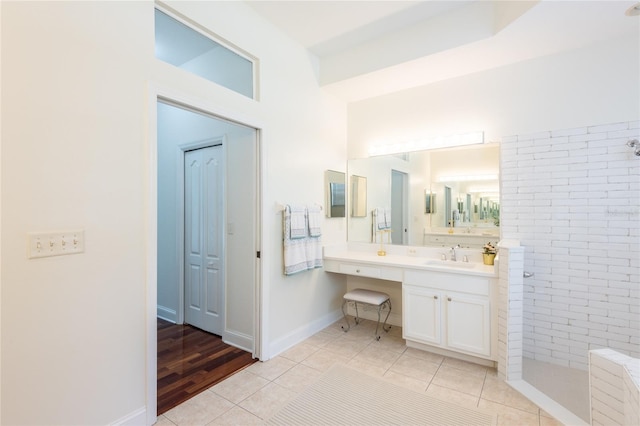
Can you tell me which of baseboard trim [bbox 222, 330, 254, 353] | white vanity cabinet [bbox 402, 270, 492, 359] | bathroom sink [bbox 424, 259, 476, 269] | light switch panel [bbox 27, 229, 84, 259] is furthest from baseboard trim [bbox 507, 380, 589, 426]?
light switch panel [bbox 27, 229, 84, 259]

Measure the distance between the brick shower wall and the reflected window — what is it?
2.49 metres

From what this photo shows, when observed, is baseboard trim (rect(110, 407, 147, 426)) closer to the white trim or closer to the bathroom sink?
the white trim

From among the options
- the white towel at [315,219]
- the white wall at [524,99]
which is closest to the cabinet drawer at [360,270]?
the white towel at [315,219]

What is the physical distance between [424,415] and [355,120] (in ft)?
10.3

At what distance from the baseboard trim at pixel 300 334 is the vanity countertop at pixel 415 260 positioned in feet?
2.36

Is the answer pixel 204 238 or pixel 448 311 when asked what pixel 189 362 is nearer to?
pixel 204 238

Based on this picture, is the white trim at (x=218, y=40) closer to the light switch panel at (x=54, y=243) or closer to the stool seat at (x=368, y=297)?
the light switch panel at (x=54, y=243)

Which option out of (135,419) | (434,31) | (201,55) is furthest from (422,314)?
(201,55)

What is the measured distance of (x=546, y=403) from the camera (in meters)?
2.09

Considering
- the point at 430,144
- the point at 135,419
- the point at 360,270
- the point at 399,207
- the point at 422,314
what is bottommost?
the point at 135,419

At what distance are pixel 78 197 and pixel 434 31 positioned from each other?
2.89m

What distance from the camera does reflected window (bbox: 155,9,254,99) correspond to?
2086mm

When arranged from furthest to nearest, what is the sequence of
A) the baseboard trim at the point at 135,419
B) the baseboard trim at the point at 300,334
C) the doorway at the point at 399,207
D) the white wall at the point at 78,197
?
the doorway at the point at 399,207
the baseboard trim at the point at 300,334
the baseboard trim at the point at 135,419
the white wall at the point at 78,197

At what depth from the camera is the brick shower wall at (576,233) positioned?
239 centimetres
